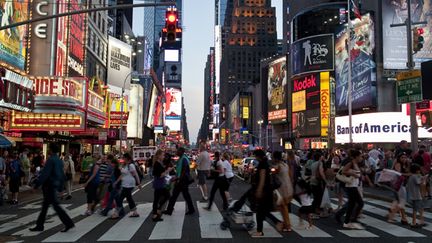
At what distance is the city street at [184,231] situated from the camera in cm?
922

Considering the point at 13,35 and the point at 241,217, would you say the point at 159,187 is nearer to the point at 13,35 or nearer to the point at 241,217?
the point at 241,217

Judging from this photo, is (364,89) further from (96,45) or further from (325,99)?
(96,45)

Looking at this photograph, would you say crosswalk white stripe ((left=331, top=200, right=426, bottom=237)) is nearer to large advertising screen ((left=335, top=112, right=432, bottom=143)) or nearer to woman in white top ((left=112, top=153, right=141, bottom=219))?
woman in white top ((left=112, top=153, right=141, bottom=219))

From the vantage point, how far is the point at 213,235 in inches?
375

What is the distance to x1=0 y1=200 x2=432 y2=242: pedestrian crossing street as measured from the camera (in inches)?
374

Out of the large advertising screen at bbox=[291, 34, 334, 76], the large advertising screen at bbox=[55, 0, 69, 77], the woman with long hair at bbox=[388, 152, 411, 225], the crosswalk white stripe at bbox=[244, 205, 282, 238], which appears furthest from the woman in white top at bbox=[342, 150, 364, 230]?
the large advertising screen at bbox=[291, 34, 334, 76]

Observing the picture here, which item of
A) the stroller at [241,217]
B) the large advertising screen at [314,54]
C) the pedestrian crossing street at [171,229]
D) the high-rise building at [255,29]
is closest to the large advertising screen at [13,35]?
the pedestrian crossing street at [171,229]

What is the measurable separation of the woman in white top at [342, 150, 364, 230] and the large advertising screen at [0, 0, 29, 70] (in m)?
23.2

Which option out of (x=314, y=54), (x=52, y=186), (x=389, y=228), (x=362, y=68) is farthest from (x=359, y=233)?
(x=314, y=54)

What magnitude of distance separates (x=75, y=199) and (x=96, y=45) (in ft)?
134

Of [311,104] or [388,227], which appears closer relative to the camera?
[388,227]

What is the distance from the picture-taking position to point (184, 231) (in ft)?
32.8

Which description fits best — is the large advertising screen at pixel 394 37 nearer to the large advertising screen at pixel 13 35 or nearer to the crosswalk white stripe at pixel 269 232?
the large advertising screen at pixel 13 35

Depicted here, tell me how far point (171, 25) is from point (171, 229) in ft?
21.1
